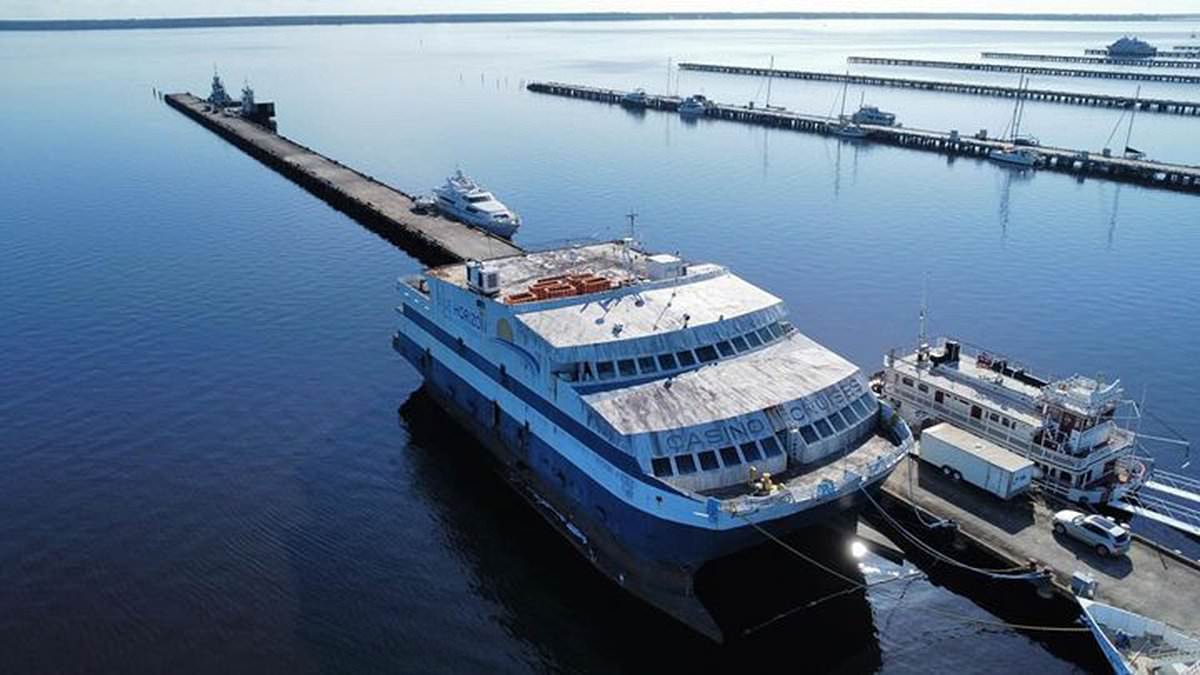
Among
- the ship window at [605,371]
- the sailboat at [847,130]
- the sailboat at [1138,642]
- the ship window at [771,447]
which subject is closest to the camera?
the sailboat at [1138,642]

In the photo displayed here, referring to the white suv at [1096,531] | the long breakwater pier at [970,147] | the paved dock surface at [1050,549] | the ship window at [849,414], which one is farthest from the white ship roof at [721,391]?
the long breakwater pier at [970,147]

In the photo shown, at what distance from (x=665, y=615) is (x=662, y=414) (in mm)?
8120

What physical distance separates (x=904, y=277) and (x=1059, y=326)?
1472cm

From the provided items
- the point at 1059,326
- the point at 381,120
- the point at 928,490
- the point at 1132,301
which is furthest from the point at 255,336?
the point at 381,120

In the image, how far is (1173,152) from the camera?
133 meters

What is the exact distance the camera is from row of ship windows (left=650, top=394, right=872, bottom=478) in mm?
32125

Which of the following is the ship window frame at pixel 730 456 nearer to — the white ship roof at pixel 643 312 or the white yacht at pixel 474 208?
Answer: the white ship roof at pixel 643 312

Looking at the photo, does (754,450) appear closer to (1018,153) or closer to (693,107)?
(1018,153)

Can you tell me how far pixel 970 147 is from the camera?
13638 centimetres

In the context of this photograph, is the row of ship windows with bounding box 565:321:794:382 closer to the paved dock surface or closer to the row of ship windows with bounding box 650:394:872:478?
the row of ship windows with bounding box 650:394:872:478

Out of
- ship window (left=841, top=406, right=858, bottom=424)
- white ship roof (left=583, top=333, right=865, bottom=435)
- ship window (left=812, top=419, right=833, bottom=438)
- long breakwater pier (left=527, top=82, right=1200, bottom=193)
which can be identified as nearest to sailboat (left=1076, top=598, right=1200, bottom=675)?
ship window (left=841, top=406, right=858, bottom=424)

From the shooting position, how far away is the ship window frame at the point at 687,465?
3207 cm

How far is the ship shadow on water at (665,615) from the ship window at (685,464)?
15.6 ft

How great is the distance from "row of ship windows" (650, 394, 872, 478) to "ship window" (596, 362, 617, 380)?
5.35 meters
